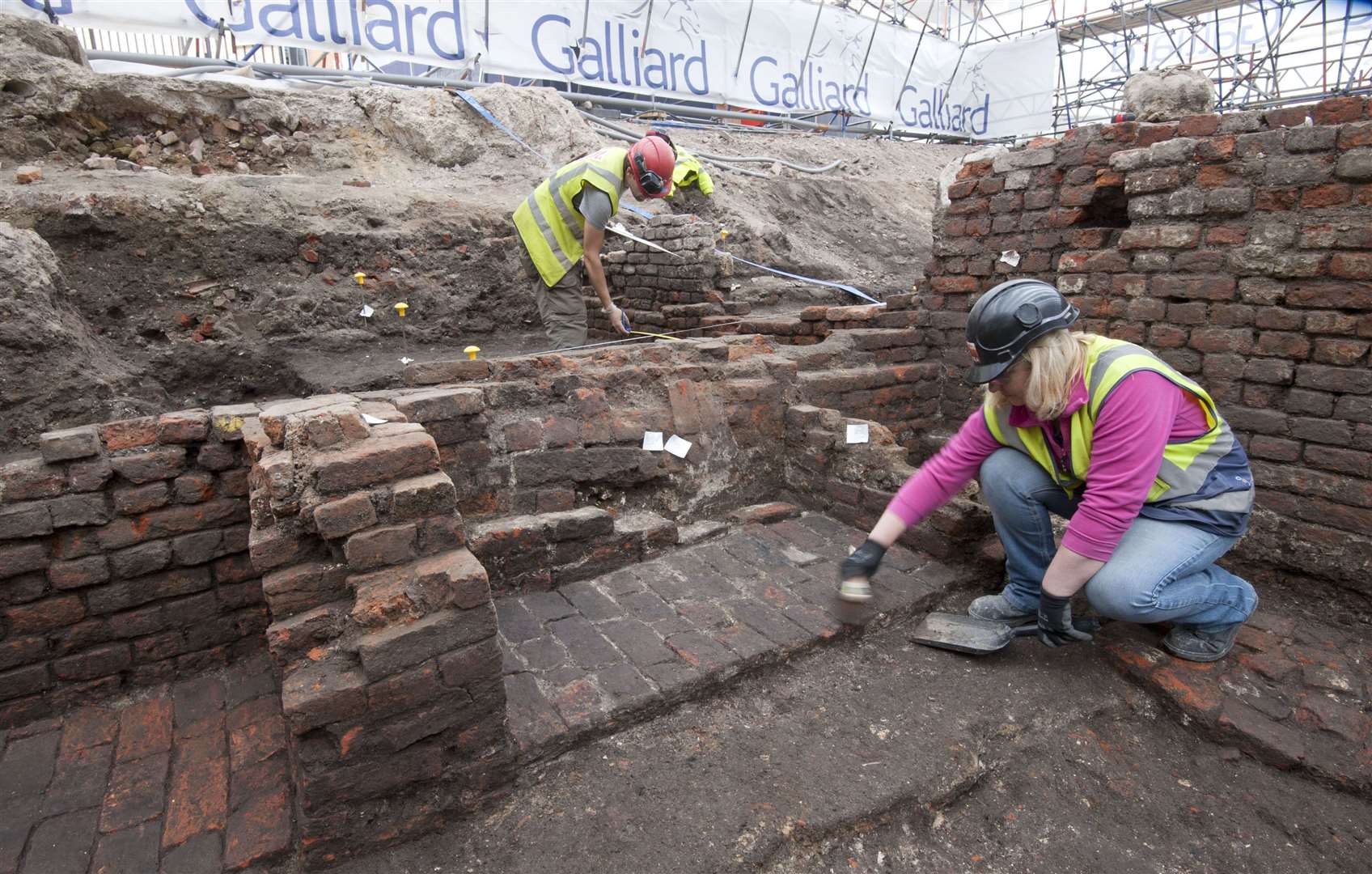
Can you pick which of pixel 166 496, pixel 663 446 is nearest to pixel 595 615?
pixel 663 446

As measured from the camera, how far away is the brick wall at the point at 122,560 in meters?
2.43

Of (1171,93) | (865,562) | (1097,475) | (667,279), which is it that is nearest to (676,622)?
(865,562)

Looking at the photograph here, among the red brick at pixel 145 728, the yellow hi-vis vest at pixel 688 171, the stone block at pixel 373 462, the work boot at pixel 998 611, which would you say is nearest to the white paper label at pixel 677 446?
the work boot at pixel 998 611

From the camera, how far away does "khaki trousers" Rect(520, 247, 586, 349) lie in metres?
5.06

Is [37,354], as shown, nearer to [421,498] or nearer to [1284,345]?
[421,498]

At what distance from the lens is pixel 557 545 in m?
3.05

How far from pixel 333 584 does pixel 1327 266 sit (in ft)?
12.5

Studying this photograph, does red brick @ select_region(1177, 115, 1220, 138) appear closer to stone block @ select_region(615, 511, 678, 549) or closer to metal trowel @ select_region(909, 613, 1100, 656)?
metal trowel @ select_region(909, 613, 1100, 656)

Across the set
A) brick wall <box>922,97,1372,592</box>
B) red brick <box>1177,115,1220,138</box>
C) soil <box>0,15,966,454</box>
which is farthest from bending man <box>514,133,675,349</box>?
red brick <box>1177,115,1220,138</box>

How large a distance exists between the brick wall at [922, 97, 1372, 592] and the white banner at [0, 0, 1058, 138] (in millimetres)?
7215

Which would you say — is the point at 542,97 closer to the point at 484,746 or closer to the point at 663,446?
the point at 663,446

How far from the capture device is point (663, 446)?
11.8 ft

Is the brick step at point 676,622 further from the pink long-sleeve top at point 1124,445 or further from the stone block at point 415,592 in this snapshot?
the pink long-sleeve top at point 1124,445

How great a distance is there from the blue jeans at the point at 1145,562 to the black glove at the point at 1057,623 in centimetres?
11
